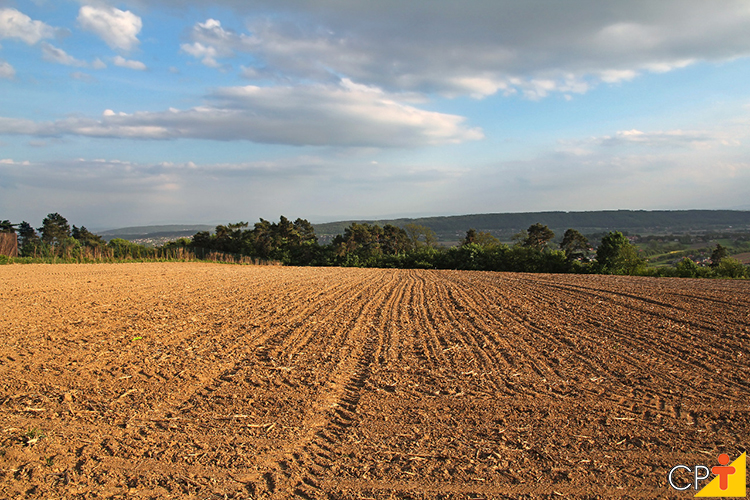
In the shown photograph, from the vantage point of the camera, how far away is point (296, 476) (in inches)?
148

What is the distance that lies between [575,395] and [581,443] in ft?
4.45

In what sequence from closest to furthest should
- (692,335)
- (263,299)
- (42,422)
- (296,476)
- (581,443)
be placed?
(296,476), (581,443), (42,422), (692,335), (263,299)

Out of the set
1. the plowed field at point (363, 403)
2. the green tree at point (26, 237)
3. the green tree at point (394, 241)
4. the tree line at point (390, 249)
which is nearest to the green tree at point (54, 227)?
the tree line at point (390, 249)

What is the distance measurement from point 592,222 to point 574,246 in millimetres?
93043

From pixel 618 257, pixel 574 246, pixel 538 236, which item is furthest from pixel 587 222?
pixel 618 257

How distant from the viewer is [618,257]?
102 feet

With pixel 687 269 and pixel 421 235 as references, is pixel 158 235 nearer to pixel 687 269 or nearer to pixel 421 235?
pixel 421 235

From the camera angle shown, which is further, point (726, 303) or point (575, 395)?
point (726, 303)

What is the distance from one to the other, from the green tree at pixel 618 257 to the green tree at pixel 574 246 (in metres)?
1.46

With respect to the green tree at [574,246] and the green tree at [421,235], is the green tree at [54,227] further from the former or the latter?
the green tree at [574,246]

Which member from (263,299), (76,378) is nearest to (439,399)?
(76,378)

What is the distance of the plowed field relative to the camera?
374cm

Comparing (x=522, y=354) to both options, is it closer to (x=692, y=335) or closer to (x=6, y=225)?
(x=692, y=335)
